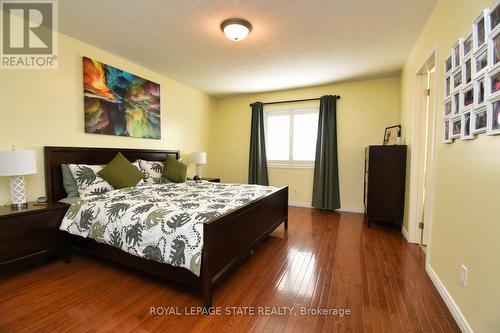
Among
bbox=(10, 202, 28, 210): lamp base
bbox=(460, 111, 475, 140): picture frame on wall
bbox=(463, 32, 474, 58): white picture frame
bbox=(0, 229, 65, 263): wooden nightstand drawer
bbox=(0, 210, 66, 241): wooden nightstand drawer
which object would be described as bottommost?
bbox=(0, 229, 65, 263): wooden nightstand drawer

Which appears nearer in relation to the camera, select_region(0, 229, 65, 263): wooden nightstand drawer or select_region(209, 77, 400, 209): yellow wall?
select_region(0, 229, 65, 263): wooden nightstand drawer

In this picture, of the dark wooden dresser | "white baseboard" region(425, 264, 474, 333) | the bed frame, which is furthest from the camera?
the dark wooden dresser

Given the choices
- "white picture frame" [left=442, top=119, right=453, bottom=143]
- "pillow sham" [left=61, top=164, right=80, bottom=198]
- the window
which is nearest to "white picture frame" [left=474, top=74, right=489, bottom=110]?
"white picture frame" [left=442, top=119, right=453, bottom=143]

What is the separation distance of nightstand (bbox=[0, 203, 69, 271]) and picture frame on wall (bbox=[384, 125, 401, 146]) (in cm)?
452

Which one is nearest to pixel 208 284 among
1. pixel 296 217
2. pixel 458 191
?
pixel 458 191

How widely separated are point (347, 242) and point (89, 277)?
289 cm

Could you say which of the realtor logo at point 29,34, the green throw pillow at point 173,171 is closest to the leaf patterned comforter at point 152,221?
the green throw pillow at point 173,171

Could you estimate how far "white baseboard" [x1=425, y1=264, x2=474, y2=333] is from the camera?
146cm

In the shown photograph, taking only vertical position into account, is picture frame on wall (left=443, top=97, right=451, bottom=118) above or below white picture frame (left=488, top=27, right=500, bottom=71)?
below

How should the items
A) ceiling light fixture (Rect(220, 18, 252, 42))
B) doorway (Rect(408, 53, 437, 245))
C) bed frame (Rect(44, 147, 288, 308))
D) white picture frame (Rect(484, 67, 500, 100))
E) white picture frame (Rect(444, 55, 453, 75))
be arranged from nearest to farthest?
white picture frame (Rect(484, 67, 500, 100)), bed frame (Rect(44, 147, 288, 308)), white picture frame (Rect(444, 55, 453, 75)), ceiling light fixture (Rect(220, 18, 252, 42)), doorway (Rect(408, 53, 437, 245))

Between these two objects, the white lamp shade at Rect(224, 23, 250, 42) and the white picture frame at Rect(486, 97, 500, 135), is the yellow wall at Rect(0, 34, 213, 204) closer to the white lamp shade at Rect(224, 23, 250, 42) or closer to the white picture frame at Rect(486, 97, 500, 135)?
the white lamp shade at Rect(224, 23, 250, 42)

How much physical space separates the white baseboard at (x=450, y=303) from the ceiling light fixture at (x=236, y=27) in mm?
2975

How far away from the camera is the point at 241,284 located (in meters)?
2.03

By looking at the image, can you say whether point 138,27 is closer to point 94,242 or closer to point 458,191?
point 94,242
